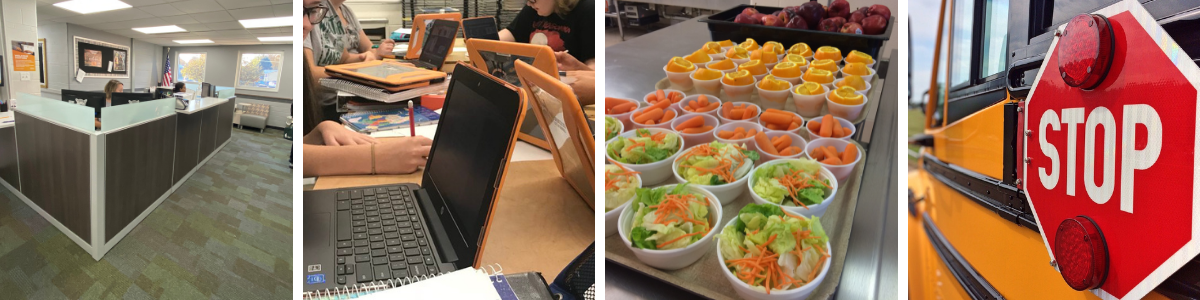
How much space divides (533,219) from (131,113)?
3.29 feet

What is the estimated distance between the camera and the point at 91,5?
4.36 ft

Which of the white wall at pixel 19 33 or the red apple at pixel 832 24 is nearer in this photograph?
the white wall at pixel 19 33

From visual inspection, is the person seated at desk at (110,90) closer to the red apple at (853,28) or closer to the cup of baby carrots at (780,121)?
the cup of baby carrots at (780,121)

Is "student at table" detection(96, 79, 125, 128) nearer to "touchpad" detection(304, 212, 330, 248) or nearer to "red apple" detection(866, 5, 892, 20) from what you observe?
"touchpad" detection(304, 212, 330, 248)

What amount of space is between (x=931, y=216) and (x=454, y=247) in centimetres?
95

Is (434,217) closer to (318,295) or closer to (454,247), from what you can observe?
(454,247)

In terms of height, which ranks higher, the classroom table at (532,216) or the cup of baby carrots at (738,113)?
the cup of baby carrots at (738,113)

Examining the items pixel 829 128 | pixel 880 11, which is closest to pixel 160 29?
pixel 829 128

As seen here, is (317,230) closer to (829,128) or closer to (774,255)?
(774,255)

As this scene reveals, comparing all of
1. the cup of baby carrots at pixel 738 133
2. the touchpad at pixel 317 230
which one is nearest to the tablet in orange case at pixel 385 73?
the touchpad at pixel 317 230

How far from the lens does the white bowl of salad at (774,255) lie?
98 cm

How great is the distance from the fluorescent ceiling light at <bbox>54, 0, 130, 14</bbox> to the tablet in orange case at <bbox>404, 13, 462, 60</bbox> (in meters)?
0.68

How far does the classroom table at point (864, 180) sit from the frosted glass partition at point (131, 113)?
3.66 feet

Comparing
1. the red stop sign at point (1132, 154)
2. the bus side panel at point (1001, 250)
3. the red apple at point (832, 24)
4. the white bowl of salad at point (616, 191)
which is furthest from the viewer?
the red apple at point (832, 24)
